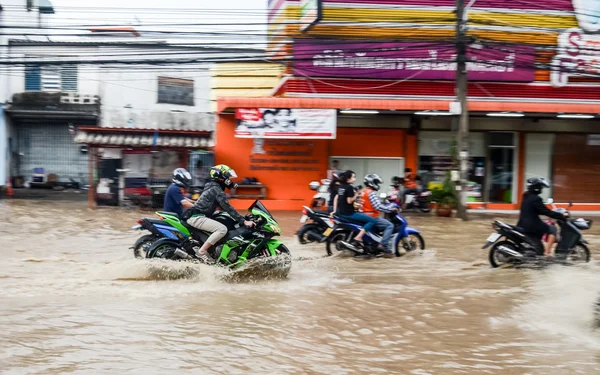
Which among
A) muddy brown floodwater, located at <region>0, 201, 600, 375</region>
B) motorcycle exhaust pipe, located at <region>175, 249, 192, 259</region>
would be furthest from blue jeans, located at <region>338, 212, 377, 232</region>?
motorcycle exhaust pipe, located at <region>175, 249, 192, 259</region>

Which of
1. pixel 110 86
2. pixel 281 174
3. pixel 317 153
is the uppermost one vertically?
pixel 110 86

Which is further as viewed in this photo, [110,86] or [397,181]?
[110,86]

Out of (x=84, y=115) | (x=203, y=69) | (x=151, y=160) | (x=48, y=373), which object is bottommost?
(x=48, y=373)

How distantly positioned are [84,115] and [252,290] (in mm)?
19757

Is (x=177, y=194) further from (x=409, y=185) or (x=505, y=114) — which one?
(x=505, y=114)

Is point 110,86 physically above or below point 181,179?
above

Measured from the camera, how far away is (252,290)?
28.4ft

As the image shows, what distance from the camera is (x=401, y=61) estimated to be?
20.3m

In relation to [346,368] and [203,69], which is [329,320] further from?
[203,69]

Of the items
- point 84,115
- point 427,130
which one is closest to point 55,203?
point 84,115

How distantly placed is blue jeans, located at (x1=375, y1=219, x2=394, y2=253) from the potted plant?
7.82 m

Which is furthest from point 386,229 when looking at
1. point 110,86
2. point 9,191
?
point 9,191

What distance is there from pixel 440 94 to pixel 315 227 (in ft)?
32.0

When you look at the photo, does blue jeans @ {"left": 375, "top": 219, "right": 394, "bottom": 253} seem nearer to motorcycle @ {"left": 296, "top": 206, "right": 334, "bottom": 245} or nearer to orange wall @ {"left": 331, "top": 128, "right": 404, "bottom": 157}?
motorcycle @ {"left": 296, "top": 206, "right": 334, "bottom": 245}
